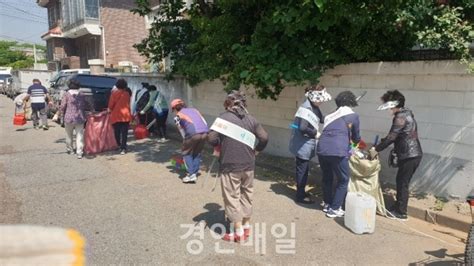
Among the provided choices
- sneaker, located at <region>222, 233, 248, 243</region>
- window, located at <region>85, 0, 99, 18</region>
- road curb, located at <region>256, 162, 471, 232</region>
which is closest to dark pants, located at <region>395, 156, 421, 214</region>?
road curb, located at <region>256, 162, 471, 232</region>

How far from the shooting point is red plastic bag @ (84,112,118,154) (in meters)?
8.78

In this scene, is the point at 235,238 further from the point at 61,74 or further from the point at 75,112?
the point at 61,74

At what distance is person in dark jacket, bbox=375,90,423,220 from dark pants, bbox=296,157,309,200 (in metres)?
1.00

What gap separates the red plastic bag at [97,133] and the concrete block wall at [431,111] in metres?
5.06

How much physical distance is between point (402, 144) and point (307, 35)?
2556mm

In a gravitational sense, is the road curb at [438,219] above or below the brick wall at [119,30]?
below

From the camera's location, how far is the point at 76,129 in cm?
866

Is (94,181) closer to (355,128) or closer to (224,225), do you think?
(224,225)

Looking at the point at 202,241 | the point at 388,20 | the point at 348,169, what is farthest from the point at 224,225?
the point at 388,20

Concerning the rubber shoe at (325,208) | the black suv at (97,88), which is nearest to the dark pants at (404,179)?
the rubber shoe at (325,208)

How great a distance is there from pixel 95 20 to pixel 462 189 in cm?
3033

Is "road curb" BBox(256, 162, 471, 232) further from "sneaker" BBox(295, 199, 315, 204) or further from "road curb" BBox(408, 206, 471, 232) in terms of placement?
"sneaker" BBox(295, 199, 315, 204)

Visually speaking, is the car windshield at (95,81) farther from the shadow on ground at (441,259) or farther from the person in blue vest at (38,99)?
the shadow on ground at (441,259)

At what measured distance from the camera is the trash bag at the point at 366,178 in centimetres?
507
